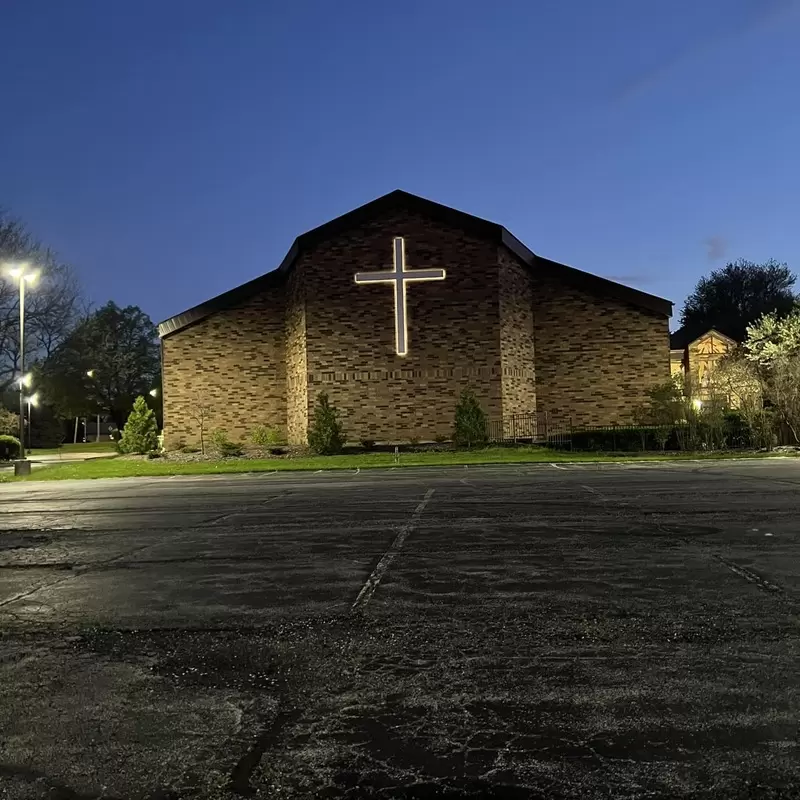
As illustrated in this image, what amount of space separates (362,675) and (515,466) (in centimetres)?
1882

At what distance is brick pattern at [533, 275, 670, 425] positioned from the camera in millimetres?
32875

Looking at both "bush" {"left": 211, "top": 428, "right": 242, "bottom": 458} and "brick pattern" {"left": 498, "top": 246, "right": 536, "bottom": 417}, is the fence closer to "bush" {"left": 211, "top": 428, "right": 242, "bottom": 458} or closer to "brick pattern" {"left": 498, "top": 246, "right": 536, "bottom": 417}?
"brick pattern" {"left": 498, "top": 246, "right": 536, "bottom": 417}

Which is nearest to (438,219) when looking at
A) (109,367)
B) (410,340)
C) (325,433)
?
(410,340)

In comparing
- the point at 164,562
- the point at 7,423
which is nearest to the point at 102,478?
the point at 164,562

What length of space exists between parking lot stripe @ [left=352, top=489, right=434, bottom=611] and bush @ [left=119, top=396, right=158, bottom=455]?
93.0ft

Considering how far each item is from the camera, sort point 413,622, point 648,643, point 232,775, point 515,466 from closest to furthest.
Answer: point 232,775
point 648,643
point 413,622
point 515,466

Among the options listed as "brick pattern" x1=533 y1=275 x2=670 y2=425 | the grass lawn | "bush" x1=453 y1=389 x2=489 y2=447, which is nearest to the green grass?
the grass lawn

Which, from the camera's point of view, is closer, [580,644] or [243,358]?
[580,644]

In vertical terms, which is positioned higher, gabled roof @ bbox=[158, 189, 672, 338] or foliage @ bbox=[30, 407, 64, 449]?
gabled roof @ bbox=[158, 189, 672, 338]

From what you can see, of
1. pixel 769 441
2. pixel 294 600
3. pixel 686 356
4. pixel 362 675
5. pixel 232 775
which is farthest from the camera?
pixel 686 356

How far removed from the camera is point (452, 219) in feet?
101

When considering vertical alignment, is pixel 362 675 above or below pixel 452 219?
below

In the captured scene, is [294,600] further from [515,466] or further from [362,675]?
[515,466]

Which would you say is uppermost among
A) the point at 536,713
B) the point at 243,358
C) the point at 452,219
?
the point at 452,219
